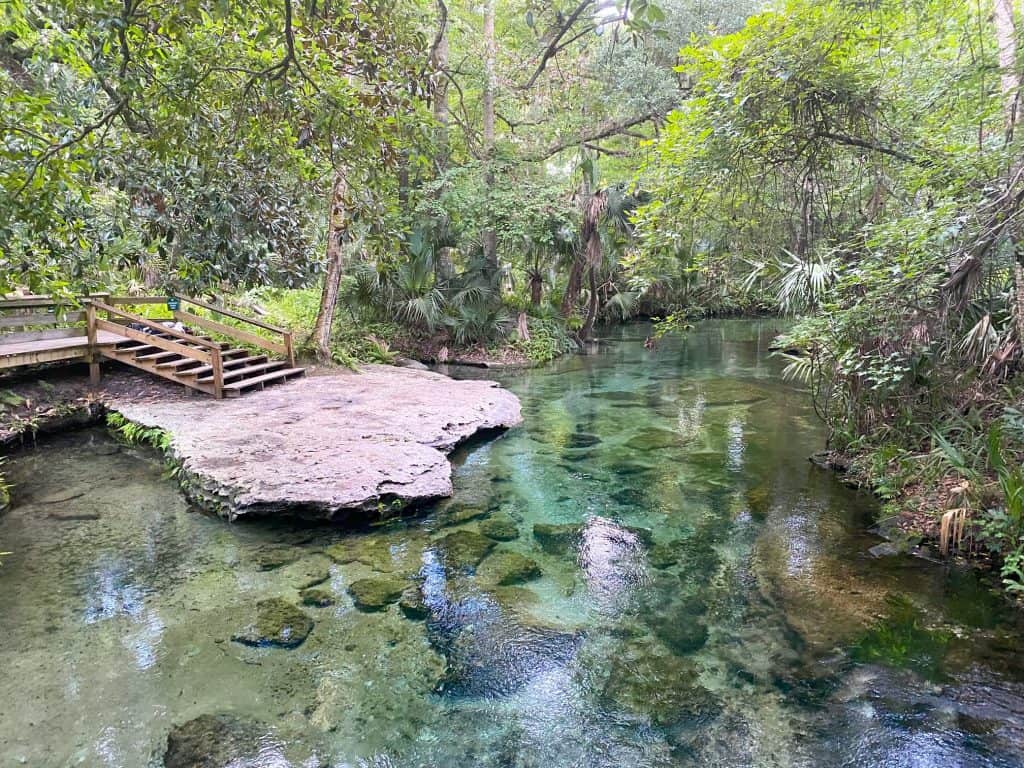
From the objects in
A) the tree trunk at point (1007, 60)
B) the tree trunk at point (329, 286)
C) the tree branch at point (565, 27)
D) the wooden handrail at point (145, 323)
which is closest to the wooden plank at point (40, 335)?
the wooden handrail at point (145, 323)

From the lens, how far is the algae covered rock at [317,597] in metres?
4.09

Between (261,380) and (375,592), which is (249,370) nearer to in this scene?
(261,380)

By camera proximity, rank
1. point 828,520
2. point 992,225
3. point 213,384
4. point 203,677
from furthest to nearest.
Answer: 1. point 213,384
2. point 828,520
3. point 992,225
4. point 203,677

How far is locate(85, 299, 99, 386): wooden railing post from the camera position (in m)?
8.44

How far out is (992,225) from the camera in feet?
13.5

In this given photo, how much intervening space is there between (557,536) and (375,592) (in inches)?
65.0

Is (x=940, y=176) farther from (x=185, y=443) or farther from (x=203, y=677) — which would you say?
(x=185, y=443)

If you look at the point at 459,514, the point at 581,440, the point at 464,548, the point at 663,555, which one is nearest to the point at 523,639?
the point at 464,548

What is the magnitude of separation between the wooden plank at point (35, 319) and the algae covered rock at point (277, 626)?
18.7ft

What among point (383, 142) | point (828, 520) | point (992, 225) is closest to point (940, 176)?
point (992, 225)

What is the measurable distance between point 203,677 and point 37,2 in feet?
12.6

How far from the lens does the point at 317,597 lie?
4156 millimetres

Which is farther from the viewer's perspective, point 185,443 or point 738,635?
point 185,443

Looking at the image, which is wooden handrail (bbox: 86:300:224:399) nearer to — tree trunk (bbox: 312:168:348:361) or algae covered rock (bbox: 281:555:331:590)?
tree trunk (bbox: 312:168:348:361)
